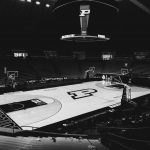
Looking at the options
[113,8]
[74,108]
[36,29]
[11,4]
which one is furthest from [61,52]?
[113,8]

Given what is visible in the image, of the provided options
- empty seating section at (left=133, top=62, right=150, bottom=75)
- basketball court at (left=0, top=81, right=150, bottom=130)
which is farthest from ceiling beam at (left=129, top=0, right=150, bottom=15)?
basketball court at (left=0, top=81, right=150, bottom=130)

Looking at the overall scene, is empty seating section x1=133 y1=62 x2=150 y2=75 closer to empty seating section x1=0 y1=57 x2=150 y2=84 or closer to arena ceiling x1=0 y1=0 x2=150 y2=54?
empty seating section x1=0 y1=57 x2=150 y2=84

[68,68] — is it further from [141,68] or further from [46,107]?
[46,107]

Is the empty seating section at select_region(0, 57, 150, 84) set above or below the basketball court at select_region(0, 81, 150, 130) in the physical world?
above

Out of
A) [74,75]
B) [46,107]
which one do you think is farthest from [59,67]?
[46,107]

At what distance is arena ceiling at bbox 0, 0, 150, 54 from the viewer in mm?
14453

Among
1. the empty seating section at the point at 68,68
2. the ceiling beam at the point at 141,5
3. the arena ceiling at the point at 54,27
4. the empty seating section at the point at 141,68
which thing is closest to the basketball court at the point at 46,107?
the arena ceiling at the point at 54,27

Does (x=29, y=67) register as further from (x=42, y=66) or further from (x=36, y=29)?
(x=36, y=29)

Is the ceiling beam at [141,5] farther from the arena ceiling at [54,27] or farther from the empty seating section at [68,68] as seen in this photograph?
the empty seating section at [68,68]

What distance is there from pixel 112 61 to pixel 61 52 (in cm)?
602

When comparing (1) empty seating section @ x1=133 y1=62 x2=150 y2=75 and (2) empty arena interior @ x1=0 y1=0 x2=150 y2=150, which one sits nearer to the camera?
(2) empty arena interior @ x1=0 y1=0 x2=150 y2=150

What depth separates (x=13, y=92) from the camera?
29.7ft

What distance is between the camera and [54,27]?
18.0m

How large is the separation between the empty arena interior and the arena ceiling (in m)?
0.08
